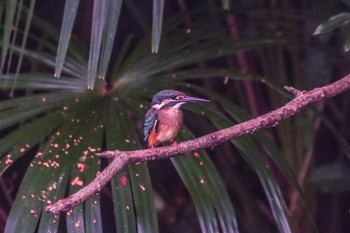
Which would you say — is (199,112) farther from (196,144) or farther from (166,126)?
(196,144)

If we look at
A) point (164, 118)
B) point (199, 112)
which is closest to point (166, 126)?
point (164, 118)

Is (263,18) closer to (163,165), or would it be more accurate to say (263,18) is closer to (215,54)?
(215,54)

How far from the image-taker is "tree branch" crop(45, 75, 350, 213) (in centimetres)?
126

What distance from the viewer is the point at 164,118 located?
5.74ft

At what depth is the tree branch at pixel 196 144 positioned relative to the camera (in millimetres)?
1263

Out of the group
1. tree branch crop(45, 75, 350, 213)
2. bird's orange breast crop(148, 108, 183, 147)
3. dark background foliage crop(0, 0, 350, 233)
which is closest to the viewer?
tree branch crop(45, 75, 350, 213)

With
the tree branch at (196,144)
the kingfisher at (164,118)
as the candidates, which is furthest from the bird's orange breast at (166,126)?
the tree branch at (196,144)

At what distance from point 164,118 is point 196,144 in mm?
332

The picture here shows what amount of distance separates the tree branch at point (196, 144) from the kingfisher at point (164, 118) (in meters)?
0.30

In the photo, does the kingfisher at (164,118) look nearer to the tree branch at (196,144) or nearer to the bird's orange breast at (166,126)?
the bird's orange breast at (166,126)

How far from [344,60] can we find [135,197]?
83 centimetres

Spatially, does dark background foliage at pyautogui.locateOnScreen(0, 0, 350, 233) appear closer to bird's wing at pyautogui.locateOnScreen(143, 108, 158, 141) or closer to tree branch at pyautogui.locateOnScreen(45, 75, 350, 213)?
bird's wing at pyautogui.locateOnScreen(143, 108, 158, 141)

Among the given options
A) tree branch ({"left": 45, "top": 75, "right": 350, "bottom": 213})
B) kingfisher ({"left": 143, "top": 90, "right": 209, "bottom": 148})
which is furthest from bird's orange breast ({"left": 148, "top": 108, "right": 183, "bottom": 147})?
tree branch ({"left": 45, "top": 75, "right": 350, "bottom": 213})

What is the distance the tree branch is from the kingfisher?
0.97 ft
